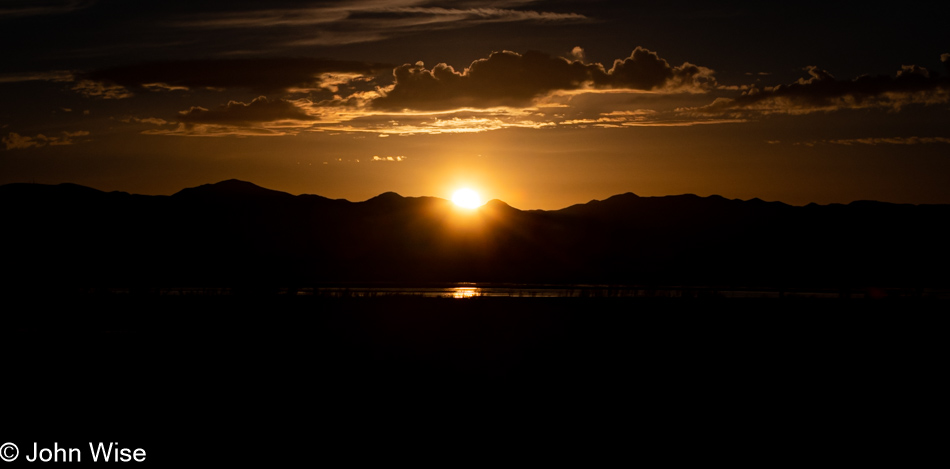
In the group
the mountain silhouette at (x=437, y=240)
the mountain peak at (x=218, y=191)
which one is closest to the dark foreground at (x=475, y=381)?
the mountain silhouette at (x=437, y=240)

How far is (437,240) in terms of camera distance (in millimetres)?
159875

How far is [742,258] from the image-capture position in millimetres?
150750

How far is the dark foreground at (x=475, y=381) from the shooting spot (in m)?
19.9

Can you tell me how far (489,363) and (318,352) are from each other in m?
6.95

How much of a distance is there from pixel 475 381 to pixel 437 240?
132 metres

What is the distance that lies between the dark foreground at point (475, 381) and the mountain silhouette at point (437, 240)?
6475 cm

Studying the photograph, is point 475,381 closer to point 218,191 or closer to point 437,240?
point 437,240

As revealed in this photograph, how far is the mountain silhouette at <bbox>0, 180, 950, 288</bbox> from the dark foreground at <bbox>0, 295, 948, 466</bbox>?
64.7m

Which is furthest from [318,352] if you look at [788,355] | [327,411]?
[788,355]

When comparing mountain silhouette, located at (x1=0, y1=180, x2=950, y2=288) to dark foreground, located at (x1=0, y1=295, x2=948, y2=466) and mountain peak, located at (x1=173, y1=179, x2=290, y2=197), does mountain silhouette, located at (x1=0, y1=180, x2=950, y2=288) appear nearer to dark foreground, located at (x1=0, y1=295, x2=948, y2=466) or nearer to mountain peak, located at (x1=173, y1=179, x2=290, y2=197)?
mountain peak, located at (x1=173, y1=179, x2=290, y2=197)

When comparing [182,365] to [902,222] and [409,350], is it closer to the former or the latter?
[409,350]

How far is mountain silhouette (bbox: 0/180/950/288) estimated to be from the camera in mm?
121500

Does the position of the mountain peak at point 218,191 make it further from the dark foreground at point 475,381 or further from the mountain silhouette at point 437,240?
the dark foreground at point 475,381

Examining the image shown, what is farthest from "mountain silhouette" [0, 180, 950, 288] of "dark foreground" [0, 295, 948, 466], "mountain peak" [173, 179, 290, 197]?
"dark foreground" [0, 295, 948, 466]
